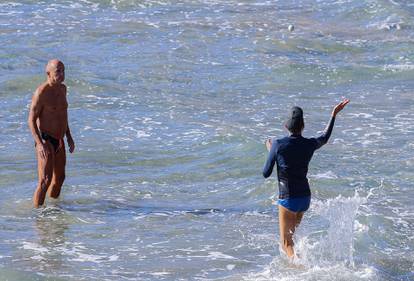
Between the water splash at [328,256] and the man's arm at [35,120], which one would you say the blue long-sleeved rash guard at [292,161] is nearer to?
the water splash at [328,256]

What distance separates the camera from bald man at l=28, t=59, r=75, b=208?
36.4 ft

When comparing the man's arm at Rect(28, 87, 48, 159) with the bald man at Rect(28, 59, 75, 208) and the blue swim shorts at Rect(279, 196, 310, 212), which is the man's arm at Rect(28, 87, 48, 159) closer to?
the bald man at Rect(28, 59, 75, 208)

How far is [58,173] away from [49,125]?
23.3 inches

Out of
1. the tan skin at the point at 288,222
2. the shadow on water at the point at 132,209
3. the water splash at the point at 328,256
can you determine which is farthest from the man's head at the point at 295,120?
the shadow on water at the point at 132,209

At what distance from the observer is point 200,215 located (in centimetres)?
1166

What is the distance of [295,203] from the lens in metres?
9.12

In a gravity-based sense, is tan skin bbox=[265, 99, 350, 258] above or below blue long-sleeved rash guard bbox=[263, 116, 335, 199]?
below

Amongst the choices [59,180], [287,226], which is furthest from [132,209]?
[287,226]

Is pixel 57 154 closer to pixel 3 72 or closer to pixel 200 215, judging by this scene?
pixel 200 215

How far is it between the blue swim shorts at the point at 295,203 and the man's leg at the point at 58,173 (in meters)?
3.21

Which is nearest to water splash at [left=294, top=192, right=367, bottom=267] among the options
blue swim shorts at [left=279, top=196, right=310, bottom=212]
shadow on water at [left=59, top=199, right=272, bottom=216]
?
blue swim shorts at [left=279, top=196, right=310, bottom=212]

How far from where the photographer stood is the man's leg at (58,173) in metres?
11.4

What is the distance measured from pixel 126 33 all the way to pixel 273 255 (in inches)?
566

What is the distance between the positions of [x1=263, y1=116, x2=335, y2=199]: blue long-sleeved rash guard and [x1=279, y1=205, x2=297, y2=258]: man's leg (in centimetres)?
16
